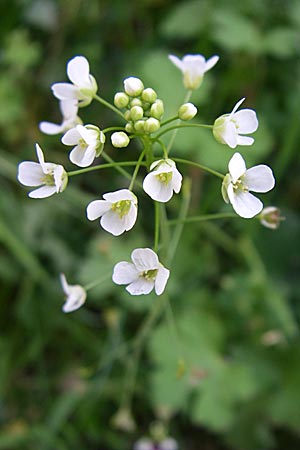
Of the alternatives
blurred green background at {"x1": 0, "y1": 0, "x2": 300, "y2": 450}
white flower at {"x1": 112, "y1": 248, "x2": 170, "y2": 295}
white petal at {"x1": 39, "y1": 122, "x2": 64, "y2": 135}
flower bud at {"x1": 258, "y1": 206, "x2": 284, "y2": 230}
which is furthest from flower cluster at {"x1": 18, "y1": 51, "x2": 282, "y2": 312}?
blurred green background at {"x1": 0, "y1": 0, "x2": 300, "y2": 450}

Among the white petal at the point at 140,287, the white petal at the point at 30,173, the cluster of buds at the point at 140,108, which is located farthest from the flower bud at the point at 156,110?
the white petal at the point at 140,287

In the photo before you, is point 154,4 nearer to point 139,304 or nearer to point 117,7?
point 117,7

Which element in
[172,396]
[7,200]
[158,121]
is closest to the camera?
[158,121]

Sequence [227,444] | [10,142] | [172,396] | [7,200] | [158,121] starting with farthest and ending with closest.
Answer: [10,142]
[7,200]
[227,444]
[172,396]
[158,121]

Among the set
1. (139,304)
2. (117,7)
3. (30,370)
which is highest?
(117,7)

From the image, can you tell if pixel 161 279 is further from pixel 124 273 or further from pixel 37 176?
pixel 37 176

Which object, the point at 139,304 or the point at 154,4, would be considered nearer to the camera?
the point at 139,304

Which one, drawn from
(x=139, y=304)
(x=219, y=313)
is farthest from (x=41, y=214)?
(x=219, y=313)
